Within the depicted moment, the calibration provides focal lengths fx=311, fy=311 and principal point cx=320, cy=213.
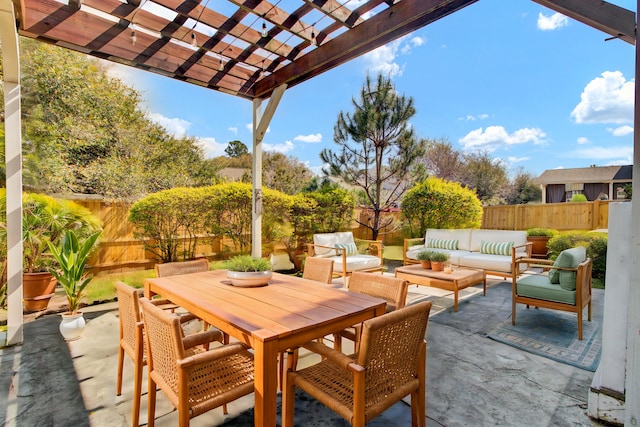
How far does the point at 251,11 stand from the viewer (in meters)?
2.83

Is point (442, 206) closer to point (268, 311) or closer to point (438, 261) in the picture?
point (438, 261)

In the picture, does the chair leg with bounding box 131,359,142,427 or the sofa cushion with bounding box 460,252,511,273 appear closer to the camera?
the chair leg with bounding box 131,359,142,427

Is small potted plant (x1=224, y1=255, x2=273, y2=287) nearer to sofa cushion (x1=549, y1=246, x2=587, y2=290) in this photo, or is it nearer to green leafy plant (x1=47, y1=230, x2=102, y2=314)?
green leafy plant (x1=47, y1=230, x2=102, y2=314)

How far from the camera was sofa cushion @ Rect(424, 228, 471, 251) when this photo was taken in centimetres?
644

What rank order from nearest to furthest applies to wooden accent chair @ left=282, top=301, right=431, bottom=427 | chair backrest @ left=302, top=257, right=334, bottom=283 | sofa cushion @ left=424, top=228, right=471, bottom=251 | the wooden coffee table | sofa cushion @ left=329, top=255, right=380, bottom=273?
wooden accent chair @ left=282, top=301, right=431, bottom=427, chair backrest @ left=302, top=257, right=334, bottom=283, the wooden coffee table, sofa cushion @ left=329, top=255, right=380, bottom=273, sofa cushion @ left=424, top=228, right=471, bottom=251

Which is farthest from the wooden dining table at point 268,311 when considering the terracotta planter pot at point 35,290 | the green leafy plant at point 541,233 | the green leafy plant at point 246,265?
the green leafy plant at point 541,233

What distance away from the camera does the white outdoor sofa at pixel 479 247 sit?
Result: 5367mm

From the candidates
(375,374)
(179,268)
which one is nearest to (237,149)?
(179,268)

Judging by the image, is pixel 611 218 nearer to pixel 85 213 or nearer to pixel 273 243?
pixel 273 243

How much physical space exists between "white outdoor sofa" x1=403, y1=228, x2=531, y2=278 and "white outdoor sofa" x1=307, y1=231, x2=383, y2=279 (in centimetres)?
89

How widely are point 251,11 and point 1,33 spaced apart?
2.22 metres

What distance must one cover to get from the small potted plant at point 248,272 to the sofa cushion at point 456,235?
521 cm

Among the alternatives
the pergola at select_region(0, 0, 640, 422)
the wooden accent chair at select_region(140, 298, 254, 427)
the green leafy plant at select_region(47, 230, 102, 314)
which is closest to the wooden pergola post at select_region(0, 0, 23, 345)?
the pergola at select_region(0, 0, 640, 422)

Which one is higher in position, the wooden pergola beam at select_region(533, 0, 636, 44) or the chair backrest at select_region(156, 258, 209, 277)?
the wooden pergola beam at select_region(533, 0, 636, 44)
